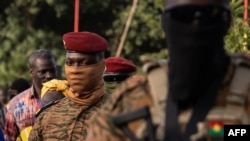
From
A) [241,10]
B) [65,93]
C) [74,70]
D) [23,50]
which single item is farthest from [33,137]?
[23,50]

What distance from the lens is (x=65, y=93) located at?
8.30m

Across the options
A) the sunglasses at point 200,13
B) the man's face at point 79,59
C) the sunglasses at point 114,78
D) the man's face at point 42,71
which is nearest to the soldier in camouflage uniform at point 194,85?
the sunglasses at point 200,13

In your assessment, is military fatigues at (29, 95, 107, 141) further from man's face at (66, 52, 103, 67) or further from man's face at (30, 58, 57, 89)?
man's face at (30, 58, 57, 89)

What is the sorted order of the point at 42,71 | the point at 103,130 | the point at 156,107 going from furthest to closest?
the point at 42,71, the point at 103,130, the point at 156,107

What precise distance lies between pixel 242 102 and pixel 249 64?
0.52ft

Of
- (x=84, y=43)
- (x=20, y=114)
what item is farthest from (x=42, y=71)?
(x=84, y=43)

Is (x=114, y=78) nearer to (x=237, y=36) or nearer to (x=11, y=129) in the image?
(x=11, y=129)

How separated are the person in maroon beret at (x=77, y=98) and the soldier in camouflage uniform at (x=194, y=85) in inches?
94.5

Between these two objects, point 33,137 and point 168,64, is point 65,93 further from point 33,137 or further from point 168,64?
point 168,64

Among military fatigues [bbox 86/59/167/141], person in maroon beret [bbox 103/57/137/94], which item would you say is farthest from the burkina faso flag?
person in maroon beret [bbox 103/57/137/94]

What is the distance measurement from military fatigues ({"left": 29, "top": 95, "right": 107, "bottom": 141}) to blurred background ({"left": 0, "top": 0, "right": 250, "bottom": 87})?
16058 millimetres

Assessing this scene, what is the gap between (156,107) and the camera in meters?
4.49

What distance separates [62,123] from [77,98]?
0.76 feet

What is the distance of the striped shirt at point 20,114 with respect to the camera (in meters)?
8.85
